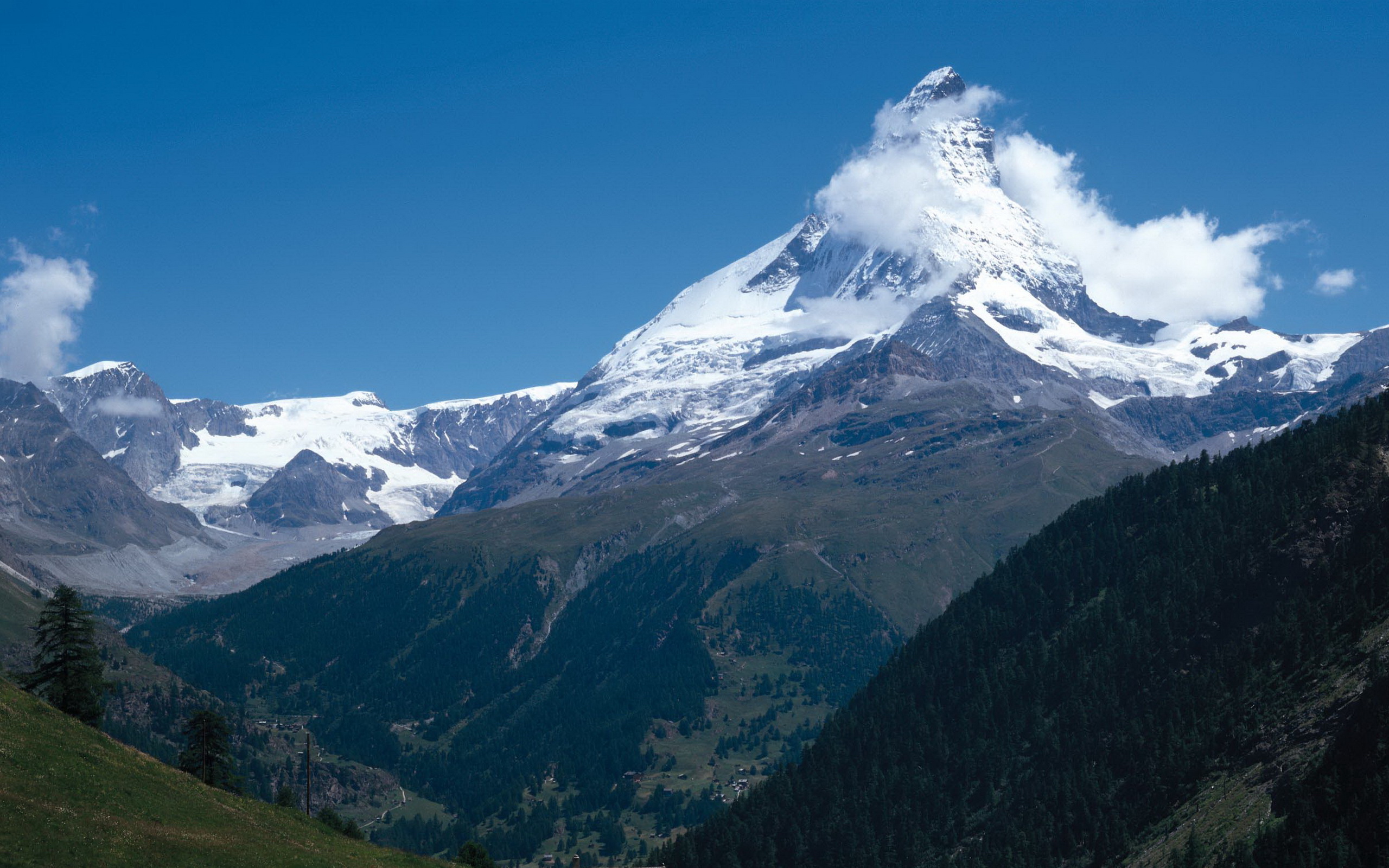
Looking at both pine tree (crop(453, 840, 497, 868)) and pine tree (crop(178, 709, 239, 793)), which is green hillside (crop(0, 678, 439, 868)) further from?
pine tree (crop(453, 840, 497, 868))

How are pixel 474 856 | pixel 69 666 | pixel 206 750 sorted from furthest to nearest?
pixel 474 856 < pixel 206 750 < pixel 69 666

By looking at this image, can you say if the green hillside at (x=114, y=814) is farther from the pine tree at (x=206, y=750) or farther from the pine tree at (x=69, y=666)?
the pine tree at (x=206, y=750)

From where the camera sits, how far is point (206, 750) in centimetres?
13550

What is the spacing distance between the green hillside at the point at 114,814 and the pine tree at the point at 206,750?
916 inches

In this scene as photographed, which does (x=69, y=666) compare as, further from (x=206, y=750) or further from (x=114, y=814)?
(x=114, y=814)

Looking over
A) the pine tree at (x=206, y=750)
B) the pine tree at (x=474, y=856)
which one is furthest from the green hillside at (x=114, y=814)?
the pine tree at (x=474, y=856)

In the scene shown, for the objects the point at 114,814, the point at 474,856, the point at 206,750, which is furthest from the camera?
the point at 474,856

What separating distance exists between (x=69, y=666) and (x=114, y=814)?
115 feet

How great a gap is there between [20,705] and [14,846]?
73.3 feet

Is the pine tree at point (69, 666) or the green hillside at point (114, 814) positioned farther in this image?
the pine tree at point (69, 666)

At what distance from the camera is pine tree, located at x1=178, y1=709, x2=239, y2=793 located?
442 feet

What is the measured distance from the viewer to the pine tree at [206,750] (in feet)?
442

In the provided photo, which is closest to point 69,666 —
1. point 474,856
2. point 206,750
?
point 206,750

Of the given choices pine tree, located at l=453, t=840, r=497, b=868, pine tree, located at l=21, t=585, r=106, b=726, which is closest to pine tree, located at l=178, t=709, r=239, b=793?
pine tree, located at l=21, t=585, r=106, b=726
